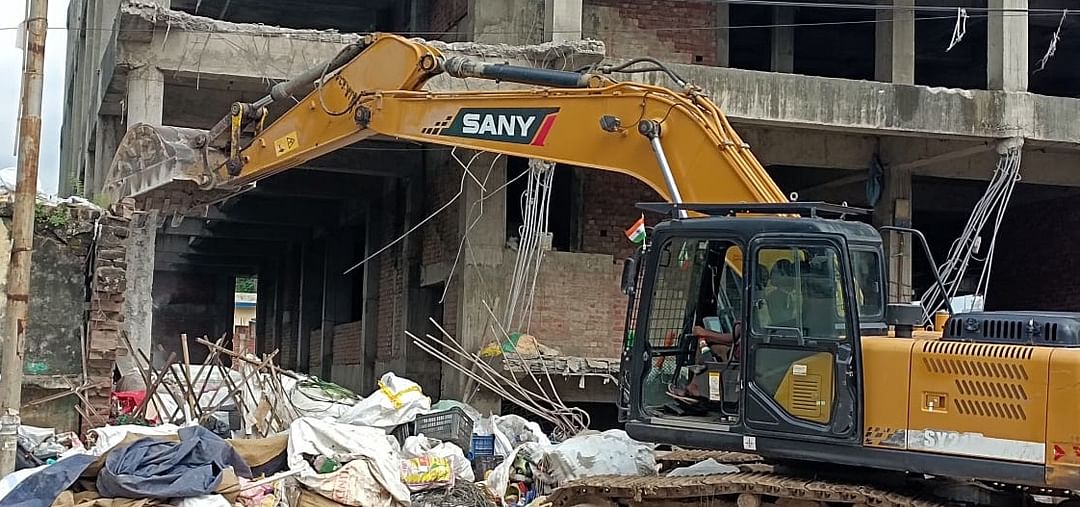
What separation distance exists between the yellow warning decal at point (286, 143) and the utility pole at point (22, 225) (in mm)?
2881

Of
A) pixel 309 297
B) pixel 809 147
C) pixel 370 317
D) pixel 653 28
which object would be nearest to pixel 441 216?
pixel 370 317

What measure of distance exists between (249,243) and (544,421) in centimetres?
1994

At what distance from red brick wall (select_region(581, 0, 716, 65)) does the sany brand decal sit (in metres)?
7.34

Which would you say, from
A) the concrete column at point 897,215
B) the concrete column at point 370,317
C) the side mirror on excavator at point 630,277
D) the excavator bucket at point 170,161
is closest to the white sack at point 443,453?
the excavator bucket at point 170,161

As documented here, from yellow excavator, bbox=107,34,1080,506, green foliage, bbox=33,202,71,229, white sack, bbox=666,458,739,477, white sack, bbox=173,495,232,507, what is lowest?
white sack, bbox=173,495,232,507

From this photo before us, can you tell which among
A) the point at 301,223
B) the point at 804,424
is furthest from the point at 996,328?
the point at 301,223

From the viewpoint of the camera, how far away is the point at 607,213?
53.5 feet

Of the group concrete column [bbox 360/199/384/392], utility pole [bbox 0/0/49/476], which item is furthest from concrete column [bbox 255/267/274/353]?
utility pole [bbox 0/0/49/476]

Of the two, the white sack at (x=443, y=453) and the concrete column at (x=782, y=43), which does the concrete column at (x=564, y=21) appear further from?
the concrete column at (x=782, y=43)

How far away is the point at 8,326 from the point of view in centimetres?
759

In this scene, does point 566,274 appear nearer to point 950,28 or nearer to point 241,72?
point 241,72

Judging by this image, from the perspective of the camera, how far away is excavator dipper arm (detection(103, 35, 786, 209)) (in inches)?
295

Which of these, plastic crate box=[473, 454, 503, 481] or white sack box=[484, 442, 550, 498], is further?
plastic crate box=[473, 454, 503, 481]

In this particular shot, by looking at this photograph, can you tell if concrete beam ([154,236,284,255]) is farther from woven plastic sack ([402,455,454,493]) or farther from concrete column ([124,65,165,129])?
woven plastic sack ([402,455,454,493])
